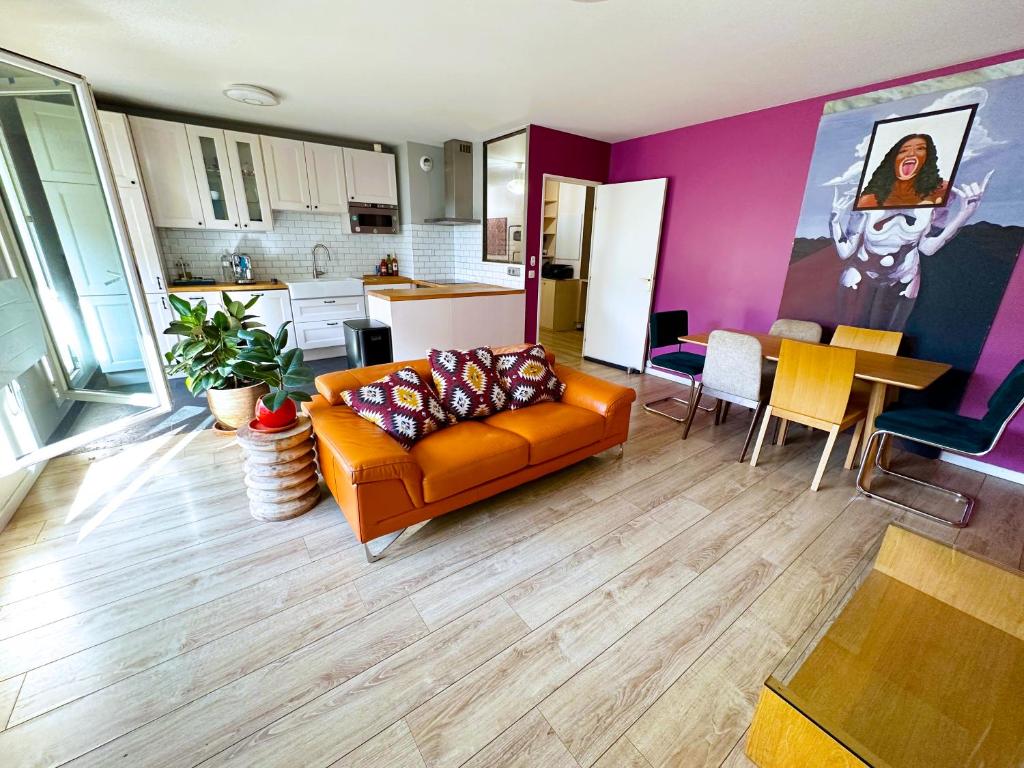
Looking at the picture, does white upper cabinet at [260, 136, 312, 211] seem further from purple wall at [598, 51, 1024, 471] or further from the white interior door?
the white interior door

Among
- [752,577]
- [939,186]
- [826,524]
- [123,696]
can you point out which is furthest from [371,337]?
[939,186]

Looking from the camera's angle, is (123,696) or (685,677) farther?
(685,677)

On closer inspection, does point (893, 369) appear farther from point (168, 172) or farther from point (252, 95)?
point (168, 172)

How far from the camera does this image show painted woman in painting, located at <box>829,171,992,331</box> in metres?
2.77

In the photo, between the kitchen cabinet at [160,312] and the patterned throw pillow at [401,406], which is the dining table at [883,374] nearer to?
the patterned throw pillow at [401,406]

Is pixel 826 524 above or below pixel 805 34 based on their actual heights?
below

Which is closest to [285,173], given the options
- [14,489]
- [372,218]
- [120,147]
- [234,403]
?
[372,218]

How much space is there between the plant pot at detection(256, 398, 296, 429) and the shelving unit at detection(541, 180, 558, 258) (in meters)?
5.68

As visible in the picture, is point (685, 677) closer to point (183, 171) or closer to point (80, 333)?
point (80, 333)

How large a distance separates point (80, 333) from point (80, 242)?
0.70 metres

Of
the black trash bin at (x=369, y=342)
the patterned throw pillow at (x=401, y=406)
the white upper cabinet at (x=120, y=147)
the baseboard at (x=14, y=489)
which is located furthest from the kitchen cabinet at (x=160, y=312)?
the patterned throw pillow at (x=401, y=406)

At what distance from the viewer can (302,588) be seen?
173cm

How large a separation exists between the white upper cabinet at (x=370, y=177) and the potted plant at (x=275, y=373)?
309 cm

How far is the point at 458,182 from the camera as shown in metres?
5.04
